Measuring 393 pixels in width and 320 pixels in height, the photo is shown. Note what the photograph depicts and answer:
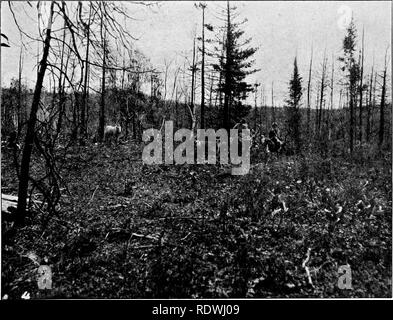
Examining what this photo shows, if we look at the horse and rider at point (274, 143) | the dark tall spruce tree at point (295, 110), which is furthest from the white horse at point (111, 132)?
the dark tall spruce tree at point (295, 110)

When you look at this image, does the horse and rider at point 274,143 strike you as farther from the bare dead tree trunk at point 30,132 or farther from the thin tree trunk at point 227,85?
the bare dead tree trunk at point 30,132

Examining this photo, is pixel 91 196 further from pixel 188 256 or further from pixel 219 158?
pixel 219 158

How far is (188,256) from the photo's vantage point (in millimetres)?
4895

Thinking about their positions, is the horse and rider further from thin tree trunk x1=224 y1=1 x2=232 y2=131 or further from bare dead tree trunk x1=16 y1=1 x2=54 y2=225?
bare dead tree trunk x1=16 y1=1 x2=54 y2=225

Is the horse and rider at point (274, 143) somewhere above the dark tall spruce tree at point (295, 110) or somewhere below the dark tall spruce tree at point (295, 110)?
below

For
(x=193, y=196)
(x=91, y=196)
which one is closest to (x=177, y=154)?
(x=193, y=196)

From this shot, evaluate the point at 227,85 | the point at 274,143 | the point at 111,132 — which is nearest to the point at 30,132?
the point at 274,143

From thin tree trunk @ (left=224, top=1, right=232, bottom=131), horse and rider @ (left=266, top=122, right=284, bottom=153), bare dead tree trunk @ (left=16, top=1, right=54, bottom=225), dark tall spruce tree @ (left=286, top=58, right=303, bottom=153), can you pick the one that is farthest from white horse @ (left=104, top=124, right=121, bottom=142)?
bare dead tree trunk @ (left=16, top=1, right=54, bottom=225)

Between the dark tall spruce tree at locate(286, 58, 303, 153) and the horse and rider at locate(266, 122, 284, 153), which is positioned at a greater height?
the dark tall spruce tree at locate(286, 58, 303, 153)

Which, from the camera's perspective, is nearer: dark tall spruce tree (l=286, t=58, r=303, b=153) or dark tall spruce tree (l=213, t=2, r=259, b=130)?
dark tall spruce tree (l=213, t=2, r=259, b=130)

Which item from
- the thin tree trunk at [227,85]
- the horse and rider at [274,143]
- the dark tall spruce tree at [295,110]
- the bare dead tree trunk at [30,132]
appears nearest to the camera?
the bare dead tree trunk at [30,132]

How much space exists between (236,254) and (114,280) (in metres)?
2.05

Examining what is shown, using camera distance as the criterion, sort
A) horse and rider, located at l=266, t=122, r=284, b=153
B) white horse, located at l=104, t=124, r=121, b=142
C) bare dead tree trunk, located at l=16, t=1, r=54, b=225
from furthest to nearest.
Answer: white horse, located at l=104, t=124, r=121, b=142 < horse and rider, located at l=266, t=122, r=284, b=153 < bare dead tree trunk, located at l=16, t=1, r=54, b=225

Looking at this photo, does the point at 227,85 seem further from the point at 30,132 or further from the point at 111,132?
the point at 30,132
